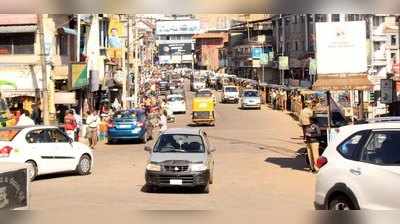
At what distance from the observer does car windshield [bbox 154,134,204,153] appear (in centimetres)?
1451

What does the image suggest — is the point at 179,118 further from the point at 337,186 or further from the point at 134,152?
the point at 337,186

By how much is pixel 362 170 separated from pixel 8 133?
1074cm

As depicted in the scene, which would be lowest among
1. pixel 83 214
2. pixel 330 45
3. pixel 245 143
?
pixel 245 143

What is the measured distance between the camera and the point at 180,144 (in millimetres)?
14703

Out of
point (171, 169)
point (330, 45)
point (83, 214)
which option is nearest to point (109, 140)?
point (330, 45)

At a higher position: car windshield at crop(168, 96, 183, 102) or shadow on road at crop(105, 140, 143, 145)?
car windshield at crop(168, 96, 183, 102)

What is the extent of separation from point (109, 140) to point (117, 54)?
75.3ft

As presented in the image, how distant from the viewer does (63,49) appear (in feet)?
112

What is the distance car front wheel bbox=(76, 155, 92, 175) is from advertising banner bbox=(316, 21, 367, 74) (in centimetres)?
722

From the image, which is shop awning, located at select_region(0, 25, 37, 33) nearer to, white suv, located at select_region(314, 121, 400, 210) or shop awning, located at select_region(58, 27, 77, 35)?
shop awning, located at select_region(58, 27, 77, 35)

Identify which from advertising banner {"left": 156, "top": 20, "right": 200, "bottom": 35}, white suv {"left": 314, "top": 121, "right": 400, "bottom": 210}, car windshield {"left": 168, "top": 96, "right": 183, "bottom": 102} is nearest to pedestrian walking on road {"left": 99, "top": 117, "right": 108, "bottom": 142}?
car windshield {"left": 168, "top": 96, "right": 183, "bottom": 102}

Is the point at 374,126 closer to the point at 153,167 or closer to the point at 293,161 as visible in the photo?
the point at 153,167

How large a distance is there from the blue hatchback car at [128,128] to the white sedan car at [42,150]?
33.9 ft

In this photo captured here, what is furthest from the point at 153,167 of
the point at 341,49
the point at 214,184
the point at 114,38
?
→ the point at 114,38
